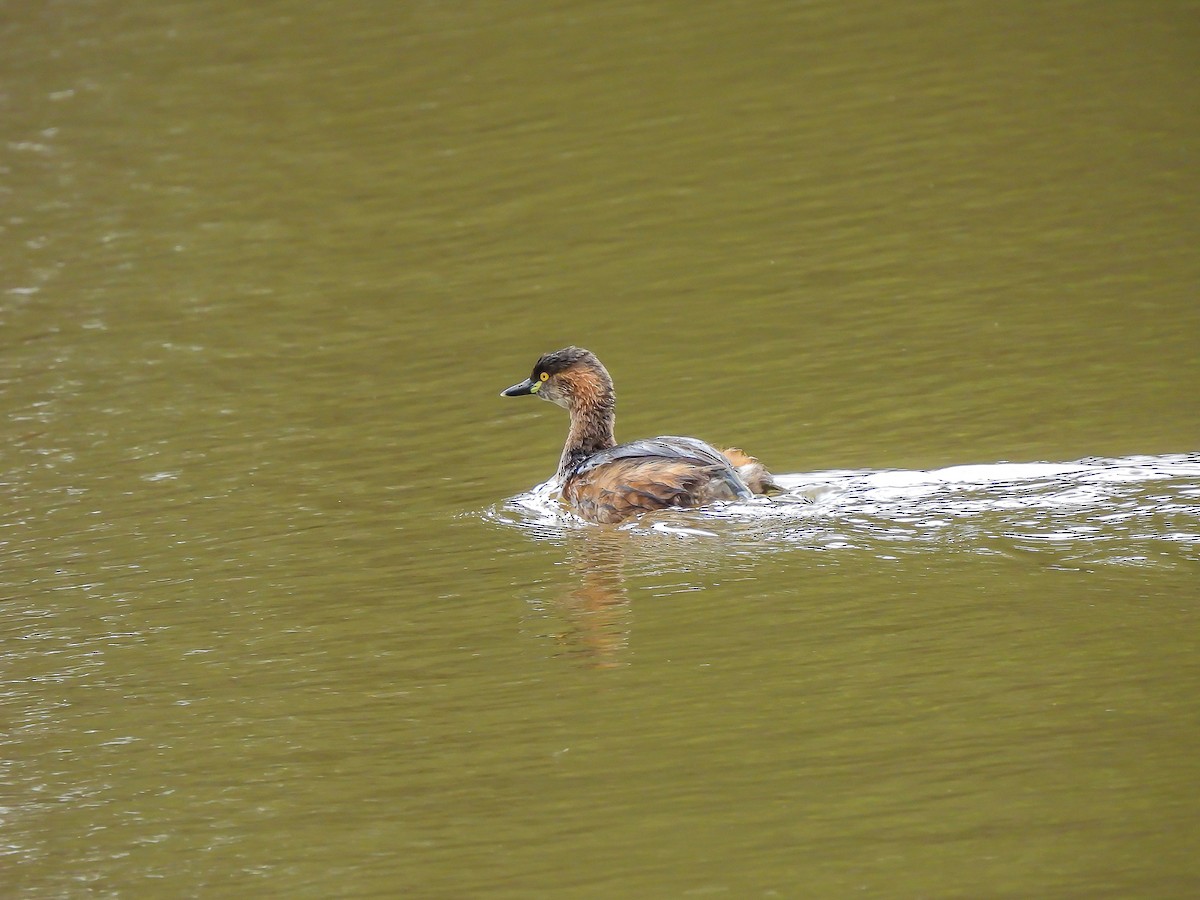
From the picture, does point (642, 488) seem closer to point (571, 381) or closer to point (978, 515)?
point (571, 381)

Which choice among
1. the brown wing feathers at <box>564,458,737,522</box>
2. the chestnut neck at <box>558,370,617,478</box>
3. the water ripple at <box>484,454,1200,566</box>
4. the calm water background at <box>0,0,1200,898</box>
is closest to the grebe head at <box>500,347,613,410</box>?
the chestnut neck at <box>558,370,617,478</box>

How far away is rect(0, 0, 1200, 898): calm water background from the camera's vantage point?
577 centimetres

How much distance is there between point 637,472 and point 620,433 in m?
1.73

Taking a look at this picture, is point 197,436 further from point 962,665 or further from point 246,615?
point 962,665

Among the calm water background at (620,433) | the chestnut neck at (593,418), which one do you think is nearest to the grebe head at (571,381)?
the chestnut neck at (593,418)

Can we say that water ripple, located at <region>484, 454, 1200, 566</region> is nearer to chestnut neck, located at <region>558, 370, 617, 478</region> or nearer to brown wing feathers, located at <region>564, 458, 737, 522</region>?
brown wing feathers, located at <region>564, 458, 737, 522</region>

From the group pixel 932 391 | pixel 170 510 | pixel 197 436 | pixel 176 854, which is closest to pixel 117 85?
pixel 197 436

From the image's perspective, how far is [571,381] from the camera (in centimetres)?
1004

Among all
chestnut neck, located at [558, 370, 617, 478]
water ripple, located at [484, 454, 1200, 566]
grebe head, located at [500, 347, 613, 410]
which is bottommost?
water ripple, located at [484, 454, 1200, 566]

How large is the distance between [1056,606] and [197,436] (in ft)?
19.4

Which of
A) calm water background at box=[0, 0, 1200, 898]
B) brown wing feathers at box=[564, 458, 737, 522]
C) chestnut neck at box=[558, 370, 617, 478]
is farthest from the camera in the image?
chestnut neck at box=[558, 370, 617, 478]

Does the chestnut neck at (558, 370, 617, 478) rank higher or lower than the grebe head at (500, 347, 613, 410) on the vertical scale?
lower

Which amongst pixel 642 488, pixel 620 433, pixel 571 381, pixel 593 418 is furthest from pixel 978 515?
pixel 620 433

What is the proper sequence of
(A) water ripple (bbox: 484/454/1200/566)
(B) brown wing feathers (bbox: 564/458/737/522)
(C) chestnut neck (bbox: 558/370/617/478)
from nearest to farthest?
(A) water ripple (bbox: 484/454/1200/566), (B) brown wing feathers (bbox: 564/458/737/522), (C) chestnut neck (bbox: 558/370/617/478)
